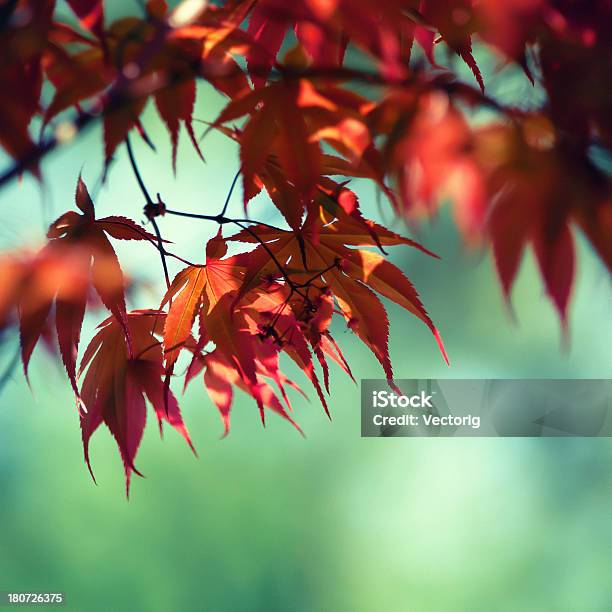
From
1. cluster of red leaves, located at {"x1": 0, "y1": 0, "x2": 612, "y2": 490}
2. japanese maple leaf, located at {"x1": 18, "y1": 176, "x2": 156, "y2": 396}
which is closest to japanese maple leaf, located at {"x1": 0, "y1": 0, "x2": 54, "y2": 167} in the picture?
cluster of red leaves, located at {"x1": 0, "y1": 0, "x2": 612, "y2": 490}

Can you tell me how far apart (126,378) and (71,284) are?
125 mm

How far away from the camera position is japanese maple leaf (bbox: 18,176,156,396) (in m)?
A: 0.43

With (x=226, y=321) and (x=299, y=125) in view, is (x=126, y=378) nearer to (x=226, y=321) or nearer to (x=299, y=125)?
(x=226, y=321)

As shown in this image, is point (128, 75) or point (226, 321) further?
point (226, 321)

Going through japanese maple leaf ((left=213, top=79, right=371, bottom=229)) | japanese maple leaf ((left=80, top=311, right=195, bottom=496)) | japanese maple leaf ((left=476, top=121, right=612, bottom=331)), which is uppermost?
japanese maple leaf ((left=213, top=79, right=371, bottom=229))

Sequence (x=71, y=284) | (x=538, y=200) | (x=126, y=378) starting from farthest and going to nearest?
(x=126, y=378)
(x=71, y=284)
(x=538, y=200)

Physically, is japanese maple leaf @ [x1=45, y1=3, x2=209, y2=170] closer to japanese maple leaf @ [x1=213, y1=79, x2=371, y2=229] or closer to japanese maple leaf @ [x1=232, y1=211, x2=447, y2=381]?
japanese maple leaf @ [x1=213, y1=79, x2=371, y2=229]

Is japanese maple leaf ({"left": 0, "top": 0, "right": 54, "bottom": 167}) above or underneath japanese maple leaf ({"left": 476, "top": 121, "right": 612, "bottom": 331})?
above

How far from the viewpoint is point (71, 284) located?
0.44 metres

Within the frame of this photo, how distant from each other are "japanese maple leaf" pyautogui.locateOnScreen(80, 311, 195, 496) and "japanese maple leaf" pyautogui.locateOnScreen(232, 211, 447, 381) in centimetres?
13

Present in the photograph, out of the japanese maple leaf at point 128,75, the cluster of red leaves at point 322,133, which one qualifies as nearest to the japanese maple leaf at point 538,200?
the cluster of red leaves at point 322,133

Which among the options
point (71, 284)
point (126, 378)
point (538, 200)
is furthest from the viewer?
point (126, 378)

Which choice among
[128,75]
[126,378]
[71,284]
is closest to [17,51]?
[128,75]

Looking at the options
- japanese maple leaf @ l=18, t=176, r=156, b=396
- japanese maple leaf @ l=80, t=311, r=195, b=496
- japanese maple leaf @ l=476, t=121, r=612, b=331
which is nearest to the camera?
japanese maple leaf @ l=476, t=121, r=612, b=331
